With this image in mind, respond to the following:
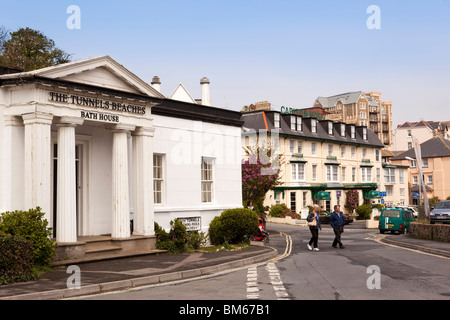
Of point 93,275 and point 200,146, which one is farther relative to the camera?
point 200,146

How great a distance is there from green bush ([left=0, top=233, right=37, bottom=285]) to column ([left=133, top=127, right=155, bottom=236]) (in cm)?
584

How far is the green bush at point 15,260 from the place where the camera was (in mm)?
12055

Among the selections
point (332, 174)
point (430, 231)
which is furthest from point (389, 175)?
point (430, 231)

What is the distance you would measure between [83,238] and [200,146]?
6977mm

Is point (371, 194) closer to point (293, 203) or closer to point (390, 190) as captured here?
point (390, 190)

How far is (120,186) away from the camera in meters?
17.6

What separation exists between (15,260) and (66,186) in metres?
3.64

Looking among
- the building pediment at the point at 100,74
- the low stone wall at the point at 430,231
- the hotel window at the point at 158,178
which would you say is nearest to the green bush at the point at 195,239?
the hotel window at the point at 158,178

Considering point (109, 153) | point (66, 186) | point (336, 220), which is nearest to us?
point (66, 186)

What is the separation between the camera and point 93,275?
13.0 m

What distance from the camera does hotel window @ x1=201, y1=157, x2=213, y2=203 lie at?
75.7 ft
